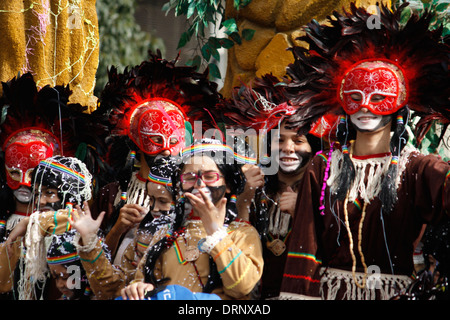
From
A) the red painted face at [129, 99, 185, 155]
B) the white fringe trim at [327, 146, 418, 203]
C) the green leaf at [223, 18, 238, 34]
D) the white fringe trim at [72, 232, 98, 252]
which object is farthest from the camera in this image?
the green leaf at [223, 18, 238, 34]

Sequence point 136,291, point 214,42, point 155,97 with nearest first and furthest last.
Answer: point 136,291
point 155,97
point 214,42

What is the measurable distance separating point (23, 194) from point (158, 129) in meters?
0.93

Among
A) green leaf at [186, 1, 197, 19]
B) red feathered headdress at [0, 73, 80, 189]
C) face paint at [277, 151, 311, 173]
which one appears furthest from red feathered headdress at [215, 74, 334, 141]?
green leaf at [186, 1, 197, 19]

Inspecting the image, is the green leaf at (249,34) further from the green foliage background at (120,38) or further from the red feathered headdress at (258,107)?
the green foliage background at (120,38)

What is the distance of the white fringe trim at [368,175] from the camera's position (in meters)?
3.25

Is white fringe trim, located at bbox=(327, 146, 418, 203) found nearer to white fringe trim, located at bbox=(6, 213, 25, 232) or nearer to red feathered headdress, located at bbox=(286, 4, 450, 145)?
red feathered headdress, located at bbox=(286, 4, 450, 145)

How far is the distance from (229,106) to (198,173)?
101cm

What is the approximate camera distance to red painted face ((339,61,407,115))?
3.29m

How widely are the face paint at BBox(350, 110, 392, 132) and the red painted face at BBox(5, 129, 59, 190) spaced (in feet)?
6.66

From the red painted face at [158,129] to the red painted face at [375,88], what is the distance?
1.32 m

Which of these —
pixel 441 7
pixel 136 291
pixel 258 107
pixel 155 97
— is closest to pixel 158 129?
pixel 155 97

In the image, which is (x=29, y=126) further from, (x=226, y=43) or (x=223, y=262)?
(x=223, y=262)

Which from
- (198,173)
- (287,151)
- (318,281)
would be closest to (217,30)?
(287,151)

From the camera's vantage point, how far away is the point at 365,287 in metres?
3.17
